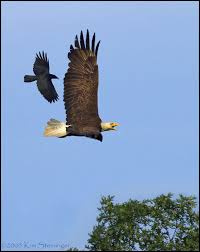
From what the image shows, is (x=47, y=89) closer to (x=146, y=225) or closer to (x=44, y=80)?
(x=44, y=80)

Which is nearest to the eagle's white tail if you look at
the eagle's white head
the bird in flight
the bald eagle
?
the bald eagle

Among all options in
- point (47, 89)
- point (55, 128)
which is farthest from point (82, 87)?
point (47, 89)

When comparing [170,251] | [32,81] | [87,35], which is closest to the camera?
[170,251]

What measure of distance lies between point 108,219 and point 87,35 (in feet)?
15.9

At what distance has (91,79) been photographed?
22.3m

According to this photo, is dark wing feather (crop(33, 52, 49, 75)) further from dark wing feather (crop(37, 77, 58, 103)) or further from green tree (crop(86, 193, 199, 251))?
green tree (crop(86, 193, 199, 251))

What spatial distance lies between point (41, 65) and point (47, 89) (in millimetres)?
1151

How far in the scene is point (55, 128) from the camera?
22234mm

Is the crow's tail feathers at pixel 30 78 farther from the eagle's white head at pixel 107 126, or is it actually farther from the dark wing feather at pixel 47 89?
the eagle's white head at pixel 107 126

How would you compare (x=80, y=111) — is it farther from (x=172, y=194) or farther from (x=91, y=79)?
(x=172, y=194)

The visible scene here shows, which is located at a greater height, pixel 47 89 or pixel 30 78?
pixel 30 78

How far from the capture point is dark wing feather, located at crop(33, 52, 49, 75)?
91.8 feet

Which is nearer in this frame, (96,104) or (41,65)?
(96,104)

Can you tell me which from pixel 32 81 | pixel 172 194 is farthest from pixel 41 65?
pixel 172 194
